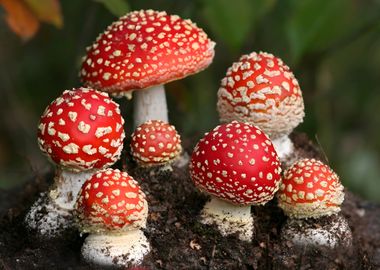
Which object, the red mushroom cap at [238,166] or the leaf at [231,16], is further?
the leaf at [231,16]

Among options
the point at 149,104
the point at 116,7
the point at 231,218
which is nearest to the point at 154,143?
the point at 149,104

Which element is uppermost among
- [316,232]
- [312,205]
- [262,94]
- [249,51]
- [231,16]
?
[231,16]

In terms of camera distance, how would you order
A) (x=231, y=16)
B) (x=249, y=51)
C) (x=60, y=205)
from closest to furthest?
(x=60, y=205), (x=231, y=16), (x=249, y=51)

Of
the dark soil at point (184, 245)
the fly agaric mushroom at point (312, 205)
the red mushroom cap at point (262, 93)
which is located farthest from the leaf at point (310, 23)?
the dark soil at point (184, 245)

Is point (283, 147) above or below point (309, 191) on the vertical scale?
below

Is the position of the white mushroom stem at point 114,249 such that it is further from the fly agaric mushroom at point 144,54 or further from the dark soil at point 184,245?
the fly agaric mushroom at point 144,54

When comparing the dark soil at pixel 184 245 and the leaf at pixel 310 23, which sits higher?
the leaf at pixel 310 23

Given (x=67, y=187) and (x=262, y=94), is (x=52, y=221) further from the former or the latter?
(x=262, y=94)

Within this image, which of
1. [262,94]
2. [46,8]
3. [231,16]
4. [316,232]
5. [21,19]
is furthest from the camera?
[231,16]
